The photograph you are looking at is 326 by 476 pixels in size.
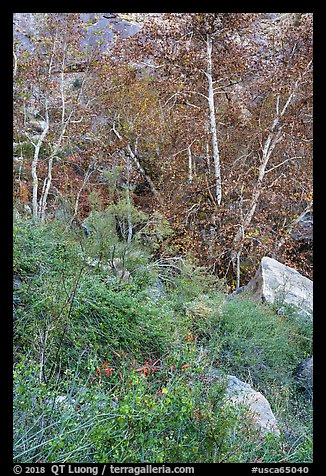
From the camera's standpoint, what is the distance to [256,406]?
2.27 metres

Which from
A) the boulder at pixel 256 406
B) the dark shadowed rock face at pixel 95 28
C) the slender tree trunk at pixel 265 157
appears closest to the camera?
the boulder at pixel 256 406

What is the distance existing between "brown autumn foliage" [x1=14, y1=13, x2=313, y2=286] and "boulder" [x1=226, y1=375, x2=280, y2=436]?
2.73 m

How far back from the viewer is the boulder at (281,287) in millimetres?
3832

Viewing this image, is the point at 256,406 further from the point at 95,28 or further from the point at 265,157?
the point at 95,28

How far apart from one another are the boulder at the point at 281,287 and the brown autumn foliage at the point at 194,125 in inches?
32.9

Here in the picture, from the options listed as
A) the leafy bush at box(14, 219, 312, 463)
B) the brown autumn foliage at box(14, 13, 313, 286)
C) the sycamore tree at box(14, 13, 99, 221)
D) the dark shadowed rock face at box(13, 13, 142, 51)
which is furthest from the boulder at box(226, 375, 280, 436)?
the dark shadowed rock face at box(13, 13, 142, 51)

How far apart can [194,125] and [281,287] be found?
9.34 ft

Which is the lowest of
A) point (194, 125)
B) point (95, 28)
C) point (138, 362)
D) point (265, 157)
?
point (138, 362)

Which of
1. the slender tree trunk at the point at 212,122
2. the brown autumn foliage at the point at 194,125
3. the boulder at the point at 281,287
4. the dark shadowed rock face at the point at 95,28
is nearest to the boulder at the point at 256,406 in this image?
the boulder at the point at 281,287

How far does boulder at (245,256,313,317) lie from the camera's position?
3.83 meters

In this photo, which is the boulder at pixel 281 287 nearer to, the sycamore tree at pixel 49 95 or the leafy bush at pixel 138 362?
the leafy bush at pixel 138 362

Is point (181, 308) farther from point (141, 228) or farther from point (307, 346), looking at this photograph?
point (141, 228)

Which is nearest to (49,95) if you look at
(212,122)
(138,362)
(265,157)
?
(212,122)
